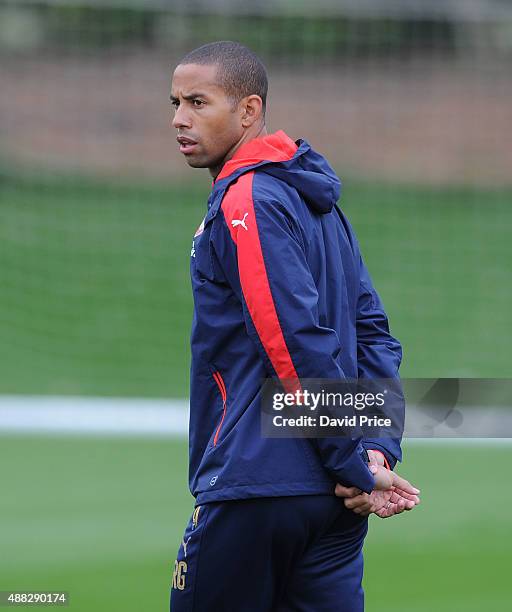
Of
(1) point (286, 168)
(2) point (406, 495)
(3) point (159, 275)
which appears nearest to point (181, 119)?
(1) point (286, 168)

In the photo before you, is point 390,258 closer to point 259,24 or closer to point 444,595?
point 259,24

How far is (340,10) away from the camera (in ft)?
31.4

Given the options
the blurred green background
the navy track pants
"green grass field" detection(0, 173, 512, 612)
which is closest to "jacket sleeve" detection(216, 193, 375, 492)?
the navy track pants

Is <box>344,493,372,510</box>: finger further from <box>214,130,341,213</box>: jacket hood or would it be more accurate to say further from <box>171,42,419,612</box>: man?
<box>214,130,341,213</box>: jacket hood

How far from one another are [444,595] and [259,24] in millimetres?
6648

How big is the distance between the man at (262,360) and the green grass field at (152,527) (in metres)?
1.69

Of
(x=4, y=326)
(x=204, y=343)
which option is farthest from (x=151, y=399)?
(x=204, y=343)

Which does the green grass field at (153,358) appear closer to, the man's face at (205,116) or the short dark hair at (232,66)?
the man's face at (205,116)

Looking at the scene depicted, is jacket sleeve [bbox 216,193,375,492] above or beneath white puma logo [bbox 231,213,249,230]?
beneath

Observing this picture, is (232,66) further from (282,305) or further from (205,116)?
(282,305)

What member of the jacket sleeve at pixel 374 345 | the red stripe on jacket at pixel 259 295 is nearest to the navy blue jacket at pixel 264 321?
the red stripe on jacket at pixel 259 295

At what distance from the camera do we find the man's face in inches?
121

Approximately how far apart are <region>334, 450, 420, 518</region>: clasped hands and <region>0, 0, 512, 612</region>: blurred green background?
5.07 meters

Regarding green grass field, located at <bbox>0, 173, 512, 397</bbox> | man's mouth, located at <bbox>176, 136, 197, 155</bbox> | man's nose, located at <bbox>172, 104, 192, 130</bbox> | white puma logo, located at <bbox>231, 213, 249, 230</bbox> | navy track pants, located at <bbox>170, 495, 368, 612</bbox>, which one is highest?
green grass field, located at <bbox>0, 173, 512, 397</bbox>
